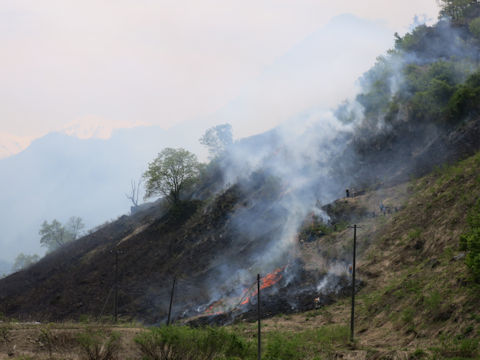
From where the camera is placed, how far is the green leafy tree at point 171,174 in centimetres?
5831

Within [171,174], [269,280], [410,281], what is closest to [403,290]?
[410,281]

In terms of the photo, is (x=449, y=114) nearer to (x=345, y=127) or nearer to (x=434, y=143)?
(x=434, y=143)

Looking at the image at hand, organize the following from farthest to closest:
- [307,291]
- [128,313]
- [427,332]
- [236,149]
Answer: [236,149]
[128,313]
[307,291]
[427,332]

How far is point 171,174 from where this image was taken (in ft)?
195

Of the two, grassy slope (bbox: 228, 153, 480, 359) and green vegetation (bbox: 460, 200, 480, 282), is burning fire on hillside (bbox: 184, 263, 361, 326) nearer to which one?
grassy slope (bbox: 228, 153, 480, 359)

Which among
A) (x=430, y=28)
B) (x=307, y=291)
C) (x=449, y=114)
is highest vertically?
(x=430, y=28)

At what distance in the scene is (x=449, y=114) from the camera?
37.5 m

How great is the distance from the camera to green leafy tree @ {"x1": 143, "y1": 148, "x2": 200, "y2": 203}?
191 ft

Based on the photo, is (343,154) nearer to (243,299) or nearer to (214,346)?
(243,299)

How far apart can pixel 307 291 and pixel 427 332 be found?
13081 millimetres

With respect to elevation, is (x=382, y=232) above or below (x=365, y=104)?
below

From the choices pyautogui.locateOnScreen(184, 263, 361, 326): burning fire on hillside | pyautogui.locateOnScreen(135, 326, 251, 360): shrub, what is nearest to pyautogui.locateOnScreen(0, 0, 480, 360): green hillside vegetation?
pyautogui.locateOnScreen(135, 326, 251, 360): shrub

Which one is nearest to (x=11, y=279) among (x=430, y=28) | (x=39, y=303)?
(x=39, y=303)

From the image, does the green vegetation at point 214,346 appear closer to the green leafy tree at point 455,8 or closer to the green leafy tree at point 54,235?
the green leafy tree at point 455,8
